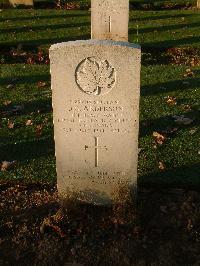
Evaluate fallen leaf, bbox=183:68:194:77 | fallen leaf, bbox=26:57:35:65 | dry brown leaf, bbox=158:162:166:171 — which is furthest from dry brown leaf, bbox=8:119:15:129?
fallen leaf, bbox=183:68:194:77

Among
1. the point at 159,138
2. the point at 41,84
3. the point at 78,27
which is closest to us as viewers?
the point at 159,138

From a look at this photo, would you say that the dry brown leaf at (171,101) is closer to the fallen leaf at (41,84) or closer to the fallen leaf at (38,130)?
the fallen leaf at (38,130)

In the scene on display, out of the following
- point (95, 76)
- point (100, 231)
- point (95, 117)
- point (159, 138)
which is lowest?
point (100, 231)

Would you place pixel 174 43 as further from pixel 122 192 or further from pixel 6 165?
pixel 122 192

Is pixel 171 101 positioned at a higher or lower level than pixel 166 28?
lower

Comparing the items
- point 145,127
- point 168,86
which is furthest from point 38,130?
point 168,86

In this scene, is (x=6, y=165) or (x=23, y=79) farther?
(x=23, y=79)

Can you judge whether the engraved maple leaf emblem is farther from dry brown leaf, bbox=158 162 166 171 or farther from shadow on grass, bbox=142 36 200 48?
shadow on grass, bbox=142 36 200 48

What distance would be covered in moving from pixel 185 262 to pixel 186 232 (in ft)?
1.39

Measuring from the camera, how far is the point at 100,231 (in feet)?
15.9

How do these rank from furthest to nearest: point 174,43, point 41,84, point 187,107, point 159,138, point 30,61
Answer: point 174,43 → point 30,61 → point 41,84 → point 187,107 → point 159,138

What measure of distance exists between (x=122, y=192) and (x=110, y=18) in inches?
213

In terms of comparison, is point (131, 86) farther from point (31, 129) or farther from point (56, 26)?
point (56, 26)

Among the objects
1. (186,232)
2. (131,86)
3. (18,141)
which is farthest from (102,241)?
(18,141)
